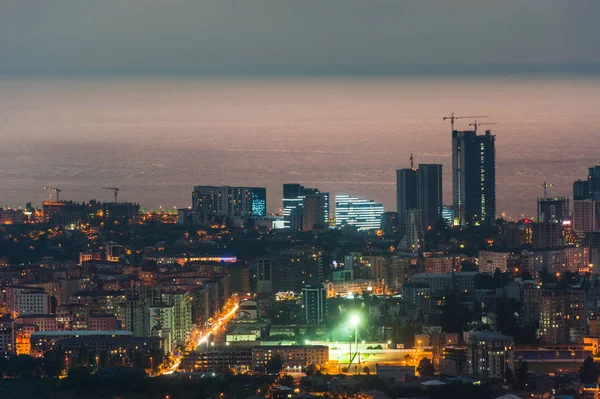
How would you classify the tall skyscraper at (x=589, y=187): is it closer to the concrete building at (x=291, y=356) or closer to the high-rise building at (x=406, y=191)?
the high-rise building at (x=406, y=191)

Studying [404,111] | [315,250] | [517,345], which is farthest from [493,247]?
[404,111]

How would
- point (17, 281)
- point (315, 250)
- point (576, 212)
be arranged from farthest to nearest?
point (576, 212)
point (315, 250)
point (17, 281)

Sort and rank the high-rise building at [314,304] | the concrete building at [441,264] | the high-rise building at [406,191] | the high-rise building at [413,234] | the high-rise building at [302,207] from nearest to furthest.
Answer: the high-rise building at [314,304] → the concrete building at [441,264] → the high-rise building at [413,234] → the high-rise building at [406,191] → the high-rise building at [302,207]

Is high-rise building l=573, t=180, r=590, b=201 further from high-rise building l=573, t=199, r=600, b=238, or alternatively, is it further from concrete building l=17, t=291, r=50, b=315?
concrete building l=17, t=291, r=50, b=315

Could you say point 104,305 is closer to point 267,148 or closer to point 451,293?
point 451,293

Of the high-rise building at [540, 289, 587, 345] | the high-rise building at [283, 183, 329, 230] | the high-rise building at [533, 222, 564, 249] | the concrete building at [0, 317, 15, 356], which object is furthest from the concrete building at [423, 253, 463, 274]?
the concrete building at [0, 317, 15, 356]

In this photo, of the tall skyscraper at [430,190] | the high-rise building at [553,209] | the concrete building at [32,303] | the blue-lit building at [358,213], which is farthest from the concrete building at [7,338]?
the blue-lit building at [358,213]

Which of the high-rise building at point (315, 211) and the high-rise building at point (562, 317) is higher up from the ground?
the high-rise building at point (315, 211)
